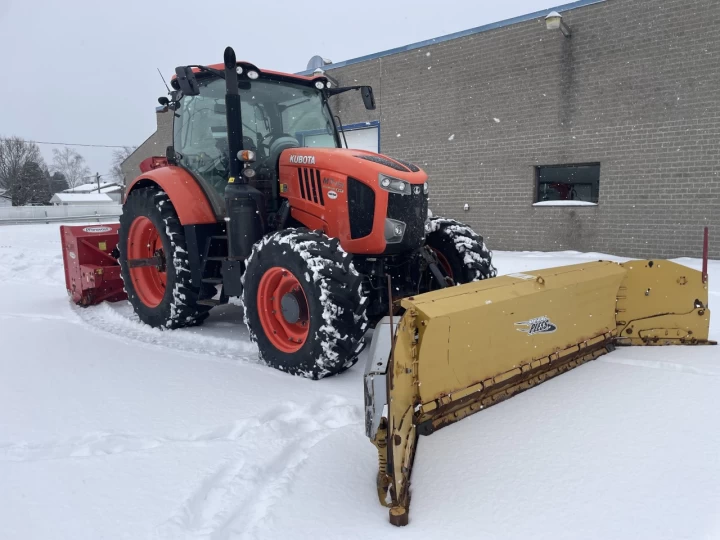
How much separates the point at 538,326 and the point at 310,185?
6.18ft

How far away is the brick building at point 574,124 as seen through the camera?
8406 millimetres

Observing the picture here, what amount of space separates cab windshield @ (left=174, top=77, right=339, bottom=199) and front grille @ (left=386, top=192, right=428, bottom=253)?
43.6 inches

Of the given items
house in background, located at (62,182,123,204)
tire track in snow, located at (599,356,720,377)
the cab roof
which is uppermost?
house in background, located at (62,182,123,204)

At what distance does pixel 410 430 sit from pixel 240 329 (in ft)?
9.39

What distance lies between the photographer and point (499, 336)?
116 inches

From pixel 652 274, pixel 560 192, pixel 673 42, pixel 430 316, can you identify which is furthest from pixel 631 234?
pixel 430 316

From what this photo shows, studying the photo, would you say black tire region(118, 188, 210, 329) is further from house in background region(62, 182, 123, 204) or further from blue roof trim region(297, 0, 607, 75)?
house in background region(62, 182, 123, 204)

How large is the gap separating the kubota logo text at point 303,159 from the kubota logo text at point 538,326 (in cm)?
187

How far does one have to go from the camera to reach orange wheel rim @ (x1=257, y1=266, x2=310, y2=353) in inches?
140

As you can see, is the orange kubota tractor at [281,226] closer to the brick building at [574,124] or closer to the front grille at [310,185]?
the front grille at [310,185]

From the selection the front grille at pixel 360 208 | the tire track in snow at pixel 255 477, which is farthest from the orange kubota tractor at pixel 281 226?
the tire track in snow at pixel 255 477

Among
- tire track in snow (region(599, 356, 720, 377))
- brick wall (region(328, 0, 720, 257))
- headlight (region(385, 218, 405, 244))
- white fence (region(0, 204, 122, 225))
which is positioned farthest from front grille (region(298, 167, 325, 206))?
white fence (region(0, 204, 122, 225))

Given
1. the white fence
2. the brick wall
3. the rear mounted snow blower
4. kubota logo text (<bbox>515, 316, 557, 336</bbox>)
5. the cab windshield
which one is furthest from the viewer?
the white fence

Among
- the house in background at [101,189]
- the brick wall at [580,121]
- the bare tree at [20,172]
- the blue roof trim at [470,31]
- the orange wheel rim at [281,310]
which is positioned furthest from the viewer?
the house in background at [101,189]
